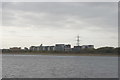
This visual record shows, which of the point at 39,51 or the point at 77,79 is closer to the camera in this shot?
the point at 77,79

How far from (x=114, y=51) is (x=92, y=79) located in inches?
4566

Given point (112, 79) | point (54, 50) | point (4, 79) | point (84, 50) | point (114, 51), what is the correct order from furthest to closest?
point (54, 50)
point (84, 50)
point (114, 51)
point (112, 79)
point (4, 79)

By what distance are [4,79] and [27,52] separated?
154002 millimetres

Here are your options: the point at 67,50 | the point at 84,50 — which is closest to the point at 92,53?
the point at 84,50

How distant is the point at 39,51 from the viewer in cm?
19012

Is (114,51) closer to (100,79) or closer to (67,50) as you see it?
(67,50)

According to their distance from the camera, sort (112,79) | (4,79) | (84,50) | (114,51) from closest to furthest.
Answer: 1. (4,79)
2. (112,79)
3. (114,51)
4. (84,50)

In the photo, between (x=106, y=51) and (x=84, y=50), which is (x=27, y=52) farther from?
(x=106, y=51)

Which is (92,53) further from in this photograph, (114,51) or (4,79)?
(4,79)

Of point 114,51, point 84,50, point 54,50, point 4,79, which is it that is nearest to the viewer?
point 4,79

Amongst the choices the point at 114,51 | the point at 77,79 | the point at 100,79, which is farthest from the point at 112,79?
the point at 114,51

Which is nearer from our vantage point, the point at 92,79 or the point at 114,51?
the point at 92,79

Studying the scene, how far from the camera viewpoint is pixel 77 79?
35.1 m

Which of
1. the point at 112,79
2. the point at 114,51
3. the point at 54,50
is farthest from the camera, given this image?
the point at 54,50
